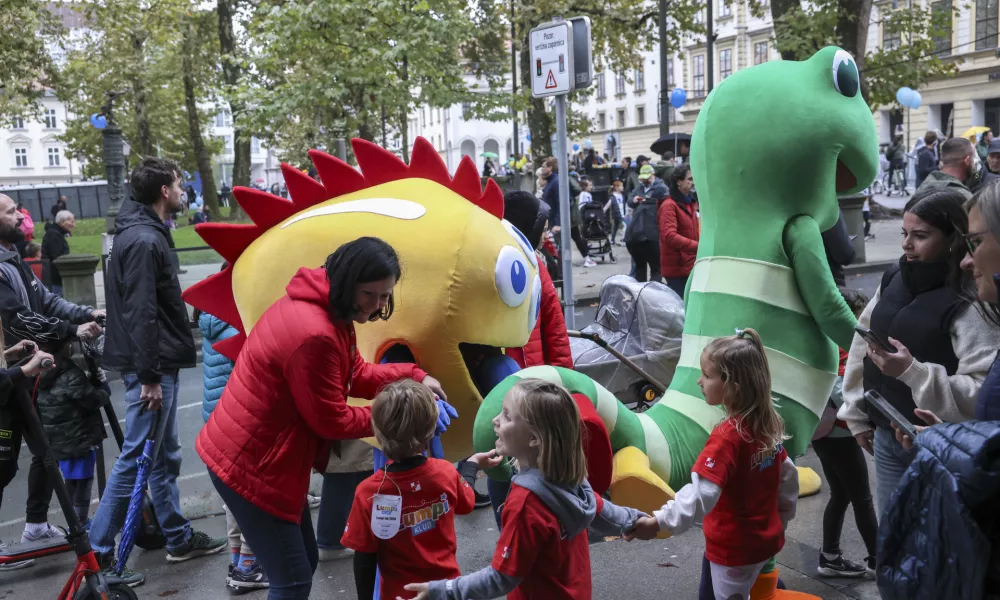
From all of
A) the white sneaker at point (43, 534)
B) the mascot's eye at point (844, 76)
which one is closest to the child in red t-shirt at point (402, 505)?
the mascot's eye at point (844, 76)

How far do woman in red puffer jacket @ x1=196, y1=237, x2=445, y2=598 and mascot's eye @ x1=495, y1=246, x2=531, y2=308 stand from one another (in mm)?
607

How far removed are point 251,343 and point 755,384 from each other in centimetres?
179

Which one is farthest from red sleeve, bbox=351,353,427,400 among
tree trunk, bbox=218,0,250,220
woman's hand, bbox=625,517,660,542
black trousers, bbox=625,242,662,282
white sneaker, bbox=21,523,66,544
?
tree trunk, bbox=218,0,250,220

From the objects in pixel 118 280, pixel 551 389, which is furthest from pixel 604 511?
pixel 118 280

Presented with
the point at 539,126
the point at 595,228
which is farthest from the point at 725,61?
the point at 595,228

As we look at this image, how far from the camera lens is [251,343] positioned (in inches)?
128

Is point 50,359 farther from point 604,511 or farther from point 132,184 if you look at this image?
point 604,511

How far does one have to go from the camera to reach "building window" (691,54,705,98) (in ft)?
177

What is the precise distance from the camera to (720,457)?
3.15 metres

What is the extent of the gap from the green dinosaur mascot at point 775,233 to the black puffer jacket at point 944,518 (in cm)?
205

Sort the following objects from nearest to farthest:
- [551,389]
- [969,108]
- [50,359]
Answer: [551,389]
[50,359]
[969,108]

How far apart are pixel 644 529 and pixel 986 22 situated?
3872 cm

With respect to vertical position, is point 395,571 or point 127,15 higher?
point 127,15

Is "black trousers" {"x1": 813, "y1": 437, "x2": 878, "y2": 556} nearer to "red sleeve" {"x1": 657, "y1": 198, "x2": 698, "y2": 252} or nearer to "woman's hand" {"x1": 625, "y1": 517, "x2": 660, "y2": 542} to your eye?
"woman's hand" {"x1": 625, "y1": 517, "x2": 660, "y2": 542}
